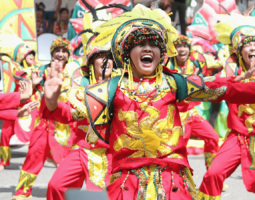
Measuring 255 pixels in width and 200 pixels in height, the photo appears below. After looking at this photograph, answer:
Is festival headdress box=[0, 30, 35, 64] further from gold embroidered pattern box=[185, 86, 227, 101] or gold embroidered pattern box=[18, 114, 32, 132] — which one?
gold embroidered pattern box=[185, 86, 227, 101]

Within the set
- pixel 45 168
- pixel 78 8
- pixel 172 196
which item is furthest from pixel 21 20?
pixel 172 196

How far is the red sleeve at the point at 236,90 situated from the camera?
8.93 feet

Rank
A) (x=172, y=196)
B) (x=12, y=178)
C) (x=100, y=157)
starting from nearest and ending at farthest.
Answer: (x=172, y=196) → (x=100, y=157) → (x=12, y=178)

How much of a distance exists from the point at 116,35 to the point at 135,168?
90 centimetres

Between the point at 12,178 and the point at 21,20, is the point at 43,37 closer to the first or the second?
the point at 21,20

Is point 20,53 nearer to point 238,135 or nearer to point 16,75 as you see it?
point 16,75

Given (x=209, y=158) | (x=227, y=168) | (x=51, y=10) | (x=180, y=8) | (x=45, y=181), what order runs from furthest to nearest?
(x=51, y=10) → (x=180, y=8) → (x=45, y=181) → (x=209, y=158) → (x=227, y=168)

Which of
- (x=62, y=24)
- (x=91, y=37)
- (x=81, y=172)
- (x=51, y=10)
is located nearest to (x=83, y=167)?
(x=81, y=172)

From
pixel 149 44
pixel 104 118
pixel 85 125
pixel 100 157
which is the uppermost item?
pixel 149 44

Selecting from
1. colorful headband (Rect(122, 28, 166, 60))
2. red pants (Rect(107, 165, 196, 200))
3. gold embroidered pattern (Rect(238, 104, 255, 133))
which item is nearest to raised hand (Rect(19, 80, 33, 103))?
colorful headband (Rect(122, 28, 166, 60))

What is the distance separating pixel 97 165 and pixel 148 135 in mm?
1215

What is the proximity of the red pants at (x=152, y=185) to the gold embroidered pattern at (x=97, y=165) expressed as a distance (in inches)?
40.4

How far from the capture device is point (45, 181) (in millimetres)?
6164

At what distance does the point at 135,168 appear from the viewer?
266 centimetres
